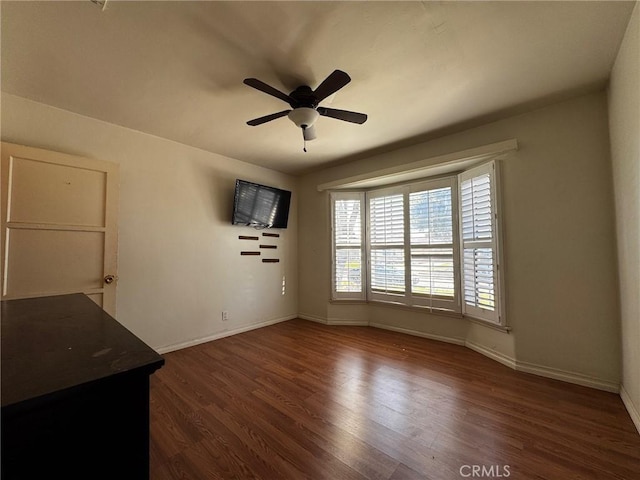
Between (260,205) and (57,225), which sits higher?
(260,205)

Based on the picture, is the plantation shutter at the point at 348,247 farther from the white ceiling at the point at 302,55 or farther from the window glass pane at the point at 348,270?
the white ceiling at the point at 302,55

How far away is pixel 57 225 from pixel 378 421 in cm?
296

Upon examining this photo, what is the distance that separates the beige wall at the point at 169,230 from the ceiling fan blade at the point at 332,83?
82.2 inches

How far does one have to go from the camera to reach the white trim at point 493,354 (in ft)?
8.25

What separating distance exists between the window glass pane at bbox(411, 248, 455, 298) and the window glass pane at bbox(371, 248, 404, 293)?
179 millimetres

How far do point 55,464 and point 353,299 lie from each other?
3606 mm

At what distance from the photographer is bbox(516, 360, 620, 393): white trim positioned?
6.86 ft

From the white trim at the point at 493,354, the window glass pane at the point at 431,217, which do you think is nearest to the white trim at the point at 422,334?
the white trim at the point at 493,354

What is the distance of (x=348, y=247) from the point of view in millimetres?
3996

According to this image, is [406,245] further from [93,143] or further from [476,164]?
A: [93,143]

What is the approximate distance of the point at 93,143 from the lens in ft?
8.33

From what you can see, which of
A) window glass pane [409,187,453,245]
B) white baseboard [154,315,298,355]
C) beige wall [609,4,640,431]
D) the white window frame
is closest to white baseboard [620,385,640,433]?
beige wall [609,4,640,431]

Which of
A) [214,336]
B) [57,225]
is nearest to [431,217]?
[214,336]

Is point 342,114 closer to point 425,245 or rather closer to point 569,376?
point 425,245
